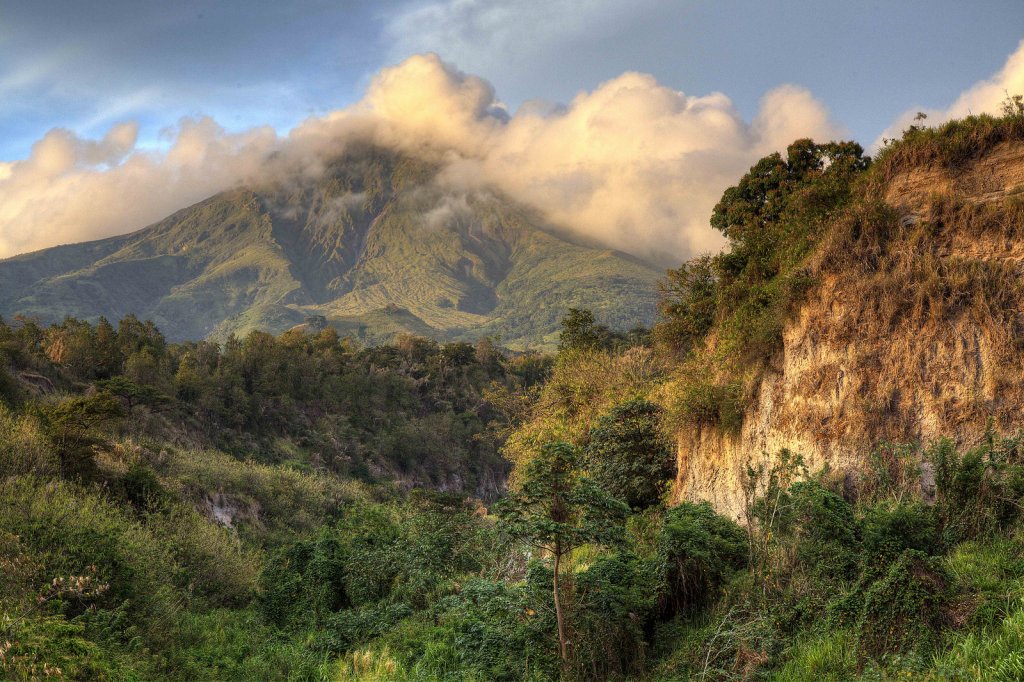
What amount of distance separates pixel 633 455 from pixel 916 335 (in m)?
9.78

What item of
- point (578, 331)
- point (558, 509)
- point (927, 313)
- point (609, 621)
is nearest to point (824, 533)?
point (609, 621)

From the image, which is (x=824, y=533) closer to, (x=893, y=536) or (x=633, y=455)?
(x=893, y=536)

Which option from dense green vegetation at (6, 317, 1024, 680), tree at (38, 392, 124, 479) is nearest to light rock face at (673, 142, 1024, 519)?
dense green vegetation at (6, 317, 1024, 680)

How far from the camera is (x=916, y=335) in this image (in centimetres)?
1170

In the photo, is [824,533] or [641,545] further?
[641,545]

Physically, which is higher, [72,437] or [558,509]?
[558,509]

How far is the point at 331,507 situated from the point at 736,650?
3408 centimetres

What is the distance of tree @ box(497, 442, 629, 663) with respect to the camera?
26.2 ft

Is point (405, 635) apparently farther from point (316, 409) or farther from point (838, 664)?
point (316, 409)

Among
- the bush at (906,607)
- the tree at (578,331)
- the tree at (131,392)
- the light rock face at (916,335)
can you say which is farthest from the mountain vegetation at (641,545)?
the tree at (131,392)

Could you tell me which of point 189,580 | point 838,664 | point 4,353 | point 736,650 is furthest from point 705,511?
point 4,353

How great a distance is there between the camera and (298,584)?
16.7 m

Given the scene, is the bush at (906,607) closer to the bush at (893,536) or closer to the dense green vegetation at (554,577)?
the dense green vegetation at (554,577)

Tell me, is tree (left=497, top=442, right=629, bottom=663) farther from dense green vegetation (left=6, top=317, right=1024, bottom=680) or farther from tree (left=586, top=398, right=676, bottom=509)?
tree (left=586, top=398, right=676, bottom=509)
